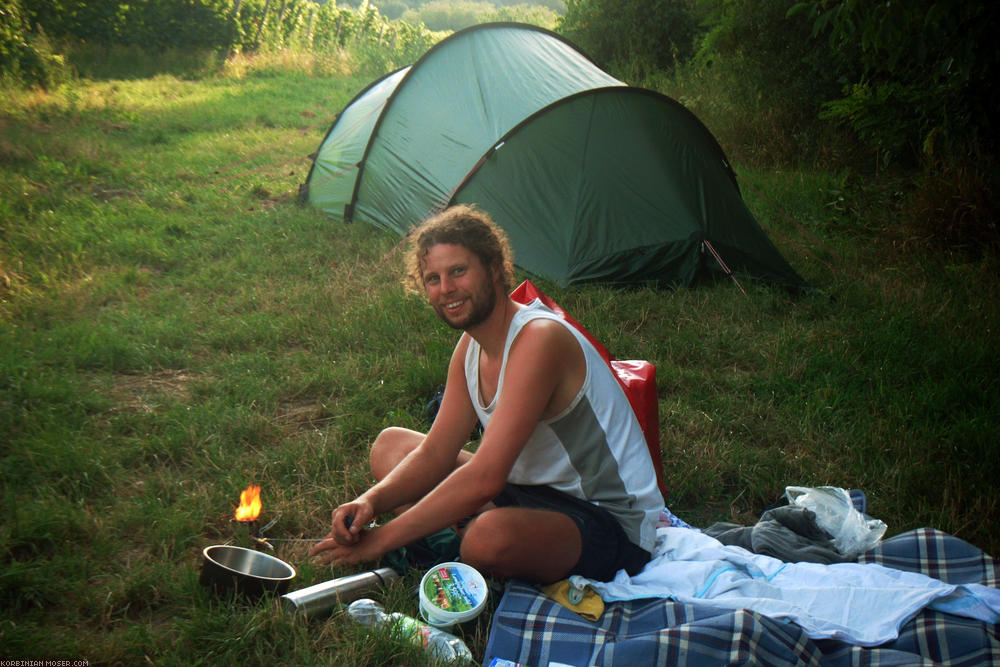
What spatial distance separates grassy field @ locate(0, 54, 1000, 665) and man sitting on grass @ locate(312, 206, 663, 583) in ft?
0.82

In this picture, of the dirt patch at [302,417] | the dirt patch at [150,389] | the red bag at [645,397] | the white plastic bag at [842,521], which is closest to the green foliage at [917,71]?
the red bag at [645,397]

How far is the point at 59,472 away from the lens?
2.80 meters

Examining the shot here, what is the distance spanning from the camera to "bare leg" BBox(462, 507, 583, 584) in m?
2.08

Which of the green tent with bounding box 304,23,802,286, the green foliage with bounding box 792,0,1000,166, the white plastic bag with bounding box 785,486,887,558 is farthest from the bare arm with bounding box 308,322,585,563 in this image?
the green tent with bounding box 304,23,802,286

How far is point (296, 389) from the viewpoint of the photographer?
3602 millimetres

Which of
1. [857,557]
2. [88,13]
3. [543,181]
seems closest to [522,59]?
[543,181]

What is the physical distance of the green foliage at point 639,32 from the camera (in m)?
11.2

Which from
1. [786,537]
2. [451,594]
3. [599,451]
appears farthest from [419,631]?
[786,537]

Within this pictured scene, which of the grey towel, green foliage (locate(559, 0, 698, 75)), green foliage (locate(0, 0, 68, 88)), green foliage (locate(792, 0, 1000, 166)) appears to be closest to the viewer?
the grey towel

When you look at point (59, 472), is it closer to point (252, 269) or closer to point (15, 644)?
point (15, 644)

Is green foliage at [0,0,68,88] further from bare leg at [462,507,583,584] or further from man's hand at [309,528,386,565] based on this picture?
bare leg at [462,507,583,584]

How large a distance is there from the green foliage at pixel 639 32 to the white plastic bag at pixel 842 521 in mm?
9672

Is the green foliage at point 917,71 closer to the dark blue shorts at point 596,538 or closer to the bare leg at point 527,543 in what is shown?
the dark blue shorts at point 596,538

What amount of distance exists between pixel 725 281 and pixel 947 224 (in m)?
1.82
